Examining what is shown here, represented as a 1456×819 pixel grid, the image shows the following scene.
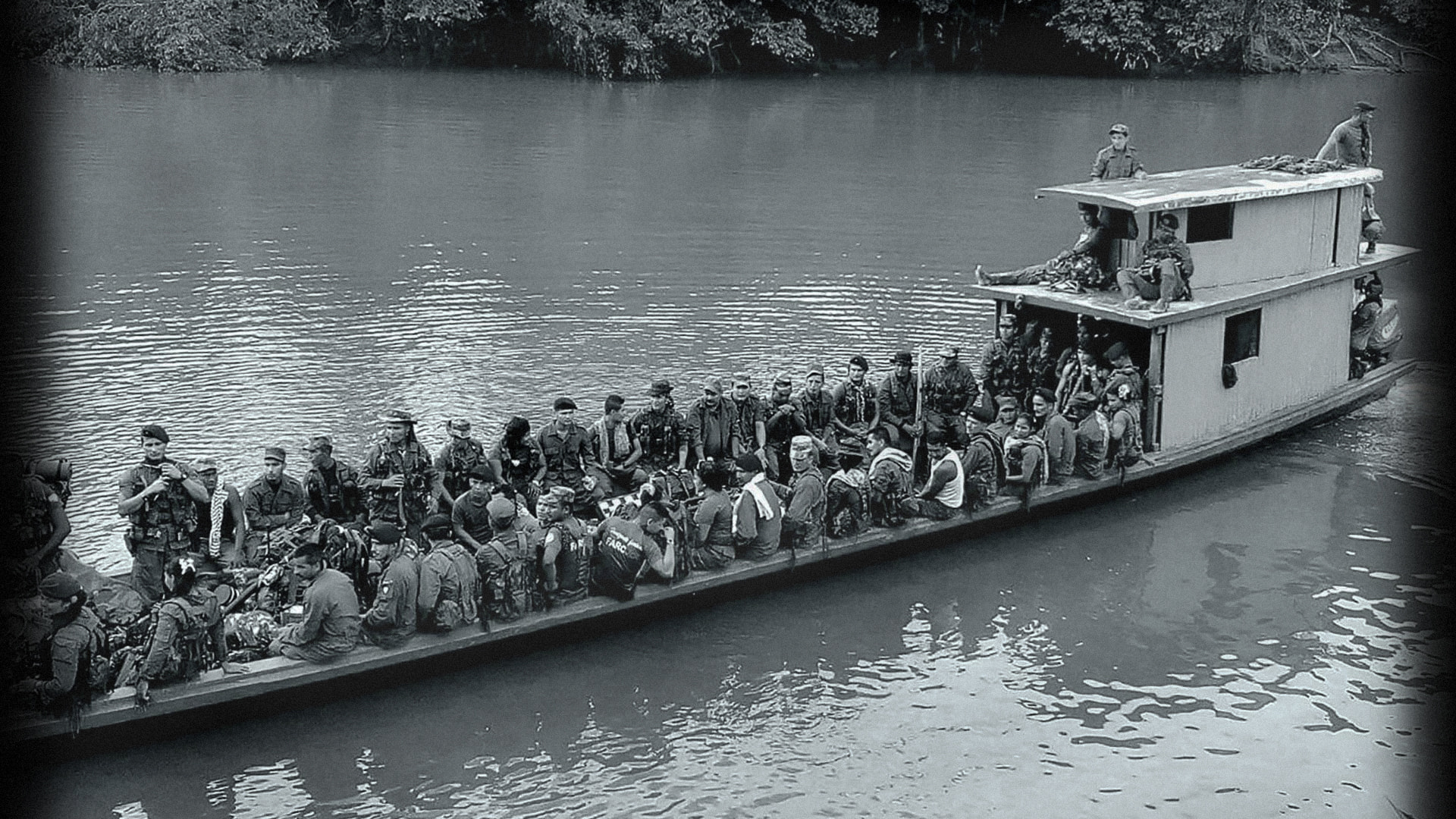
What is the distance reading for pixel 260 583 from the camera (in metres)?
11.9

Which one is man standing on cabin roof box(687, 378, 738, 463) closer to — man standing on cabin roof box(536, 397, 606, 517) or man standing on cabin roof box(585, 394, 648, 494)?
man standing on cabin roof box(585, 394, 648, 494)

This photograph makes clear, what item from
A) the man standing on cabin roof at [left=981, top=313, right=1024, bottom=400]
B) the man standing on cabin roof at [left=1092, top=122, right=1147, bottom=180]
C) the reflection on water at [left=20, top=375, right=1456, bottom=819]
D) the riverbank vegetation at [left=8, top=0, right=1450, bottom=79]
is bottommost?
the reflection on water at [left=20, top=375, right=1456, bottom=819]

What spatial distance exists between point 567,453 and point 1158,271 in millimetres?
6234

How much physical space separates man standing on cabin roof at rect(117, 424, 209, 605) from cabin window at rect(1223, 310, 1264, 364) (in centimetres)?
1069

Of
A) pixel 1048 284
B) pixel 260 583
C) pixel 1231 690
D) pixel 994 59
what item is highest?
pixel 994 59

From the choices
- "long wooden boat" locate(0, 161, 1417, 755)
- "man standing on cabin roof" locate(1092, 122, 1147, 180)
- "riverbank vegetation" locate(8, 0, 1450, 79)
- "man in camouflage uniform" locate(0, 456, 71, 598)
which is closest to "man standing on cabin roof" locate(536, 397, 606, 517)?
"long wooden boat" locate(0, 161, 1417, 755)

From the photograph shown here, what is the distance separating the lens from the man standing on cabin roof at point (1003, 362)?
1681 cm

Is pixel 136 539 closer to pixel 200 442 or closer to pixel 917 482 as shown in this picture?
pixel 200 442

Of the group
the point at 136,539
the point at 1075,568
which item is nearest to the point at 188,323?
the point at 136,539

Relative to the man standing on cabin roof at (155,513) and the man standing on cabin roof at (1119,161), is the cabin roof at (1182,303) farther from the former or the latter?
the man standing on cabin roof at (155,513)

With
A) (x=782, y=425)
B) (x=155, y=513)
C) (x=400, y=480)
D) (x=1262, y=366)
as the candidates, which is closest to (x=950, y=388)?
(x=782, y=425)

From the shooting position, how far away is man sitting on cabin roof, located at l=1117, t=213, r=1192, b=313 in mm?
15734

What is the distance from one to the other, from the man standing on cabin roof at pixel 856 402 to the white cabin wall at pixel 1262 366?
2.99m

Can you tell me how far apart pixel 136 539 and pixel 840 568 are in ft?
19.3
